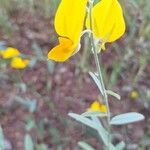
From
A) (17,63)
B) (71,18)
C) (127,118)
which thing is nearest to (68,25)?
(71,18)

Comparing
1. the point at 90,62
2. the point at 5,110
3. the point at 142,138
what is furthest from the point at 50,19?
the point at 142,138

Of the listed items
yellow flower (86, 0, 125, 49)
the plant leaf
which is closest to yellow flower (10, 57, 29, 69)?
the plant leaf

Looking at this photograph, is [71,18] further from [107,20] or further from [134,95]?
[134,95]

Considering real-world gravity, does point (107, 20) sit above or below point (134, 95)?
above

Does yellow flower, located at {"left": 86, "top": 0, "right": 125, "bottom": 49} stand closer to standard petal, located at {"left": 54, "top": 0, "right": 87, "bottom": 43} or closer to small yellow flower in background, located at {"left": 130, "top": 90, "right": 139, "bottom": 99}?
standard petal, located at {"left": 54, "top": 0, "right": 87, "bottom": 43}

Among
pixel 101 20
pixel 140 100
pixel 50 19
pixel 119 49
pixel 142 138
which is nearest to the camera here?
pixel 101 20

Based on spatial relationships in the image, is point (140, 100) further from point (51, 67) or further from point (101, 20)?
point (101, 20)
